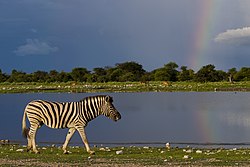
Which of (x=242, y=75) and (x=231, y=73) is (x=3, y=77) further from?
(x=242, y=75)

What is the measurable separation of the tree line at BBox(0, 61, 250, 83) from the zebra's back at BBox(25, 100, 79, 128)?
10412cm

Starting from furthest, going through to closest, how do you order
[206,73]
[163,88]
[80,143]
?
[206,73] → [163,88] → [80,143]

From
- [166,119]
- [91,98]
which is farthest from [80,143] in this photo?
[166,119]

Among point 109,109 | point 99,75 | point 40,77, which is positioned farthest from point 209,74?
point 109,109

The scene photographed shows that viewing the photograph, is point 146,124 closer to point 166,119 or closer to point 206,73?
point 166,119

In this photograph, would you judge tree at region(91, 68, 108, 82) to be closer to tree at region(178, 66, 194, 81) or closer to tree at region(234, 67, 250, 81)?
tree at region(178, 66, 194, 81)

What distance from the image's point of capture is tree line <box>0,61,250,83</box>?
415 ft

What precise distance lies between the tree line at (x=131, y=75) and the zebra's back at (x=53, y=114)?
342 ft

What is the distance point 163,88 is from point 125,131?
64599mm

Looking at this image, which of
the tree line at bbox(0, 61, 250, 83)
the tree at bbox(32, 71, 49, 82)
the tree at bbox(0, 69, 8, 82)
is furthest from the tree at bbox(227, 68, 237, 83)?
the tree at bbox(0, 69, 8, 82)

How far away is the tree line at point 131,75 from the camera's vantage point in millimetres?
126562

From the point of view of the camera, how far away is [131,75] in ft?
443

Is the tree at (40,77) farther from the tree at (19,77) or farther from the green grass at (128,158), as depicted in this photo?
the green grass at (128,158)

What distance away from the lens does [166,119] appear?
42.2m
